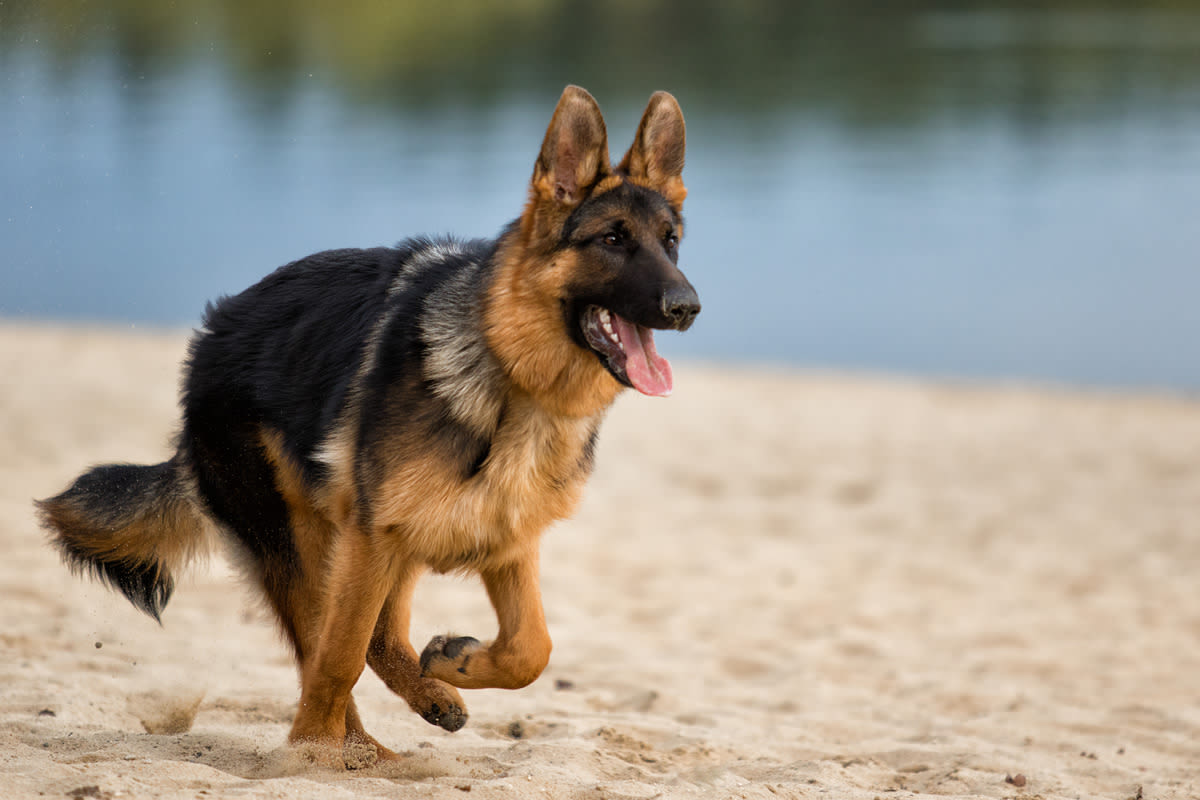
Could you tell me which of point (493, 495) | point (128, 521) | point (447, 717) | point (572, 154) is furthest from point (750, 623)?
point (572, 154)

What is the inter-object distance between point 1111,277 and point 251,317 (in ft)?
62.9

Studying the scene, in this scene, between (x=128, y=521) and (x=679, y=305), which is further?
(x=128, y=521)

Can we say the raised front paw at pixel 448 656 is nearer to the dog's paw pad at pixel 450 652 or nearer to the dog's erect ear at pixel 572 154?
the dog's paw pad at pixel 450 652

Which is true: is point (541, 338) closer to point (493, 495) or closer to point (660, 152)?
point (493, 495)

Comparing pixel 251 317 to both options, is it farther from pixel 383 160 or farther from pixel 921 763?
pixel 383 160

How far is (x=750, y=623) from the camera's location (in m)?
7.65

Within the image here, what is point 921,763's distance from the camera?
484cm

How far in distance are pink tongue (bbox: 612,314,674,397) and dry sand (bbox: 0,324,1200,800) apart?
138cm

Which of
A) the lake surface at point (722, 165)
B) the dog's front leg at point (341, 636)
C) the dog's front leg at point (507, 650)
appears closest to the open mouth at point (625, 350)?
the dog's front leg at point (507, 650)

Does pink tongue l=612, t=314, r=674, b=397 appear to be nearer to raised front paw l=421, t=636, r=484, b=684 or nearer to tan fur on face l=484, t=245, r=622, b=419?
tan fur on face l=484, t=245, r=622, b=419

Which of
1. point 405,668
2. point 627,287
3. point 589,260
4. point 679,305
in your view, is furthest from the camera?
point 405,668

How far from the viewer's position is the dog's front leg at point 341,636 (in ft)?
13.9

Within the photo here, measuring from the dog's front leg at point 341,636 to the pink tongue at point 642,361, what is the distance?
112 centimetres

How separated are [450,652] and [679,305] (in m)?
1.56
